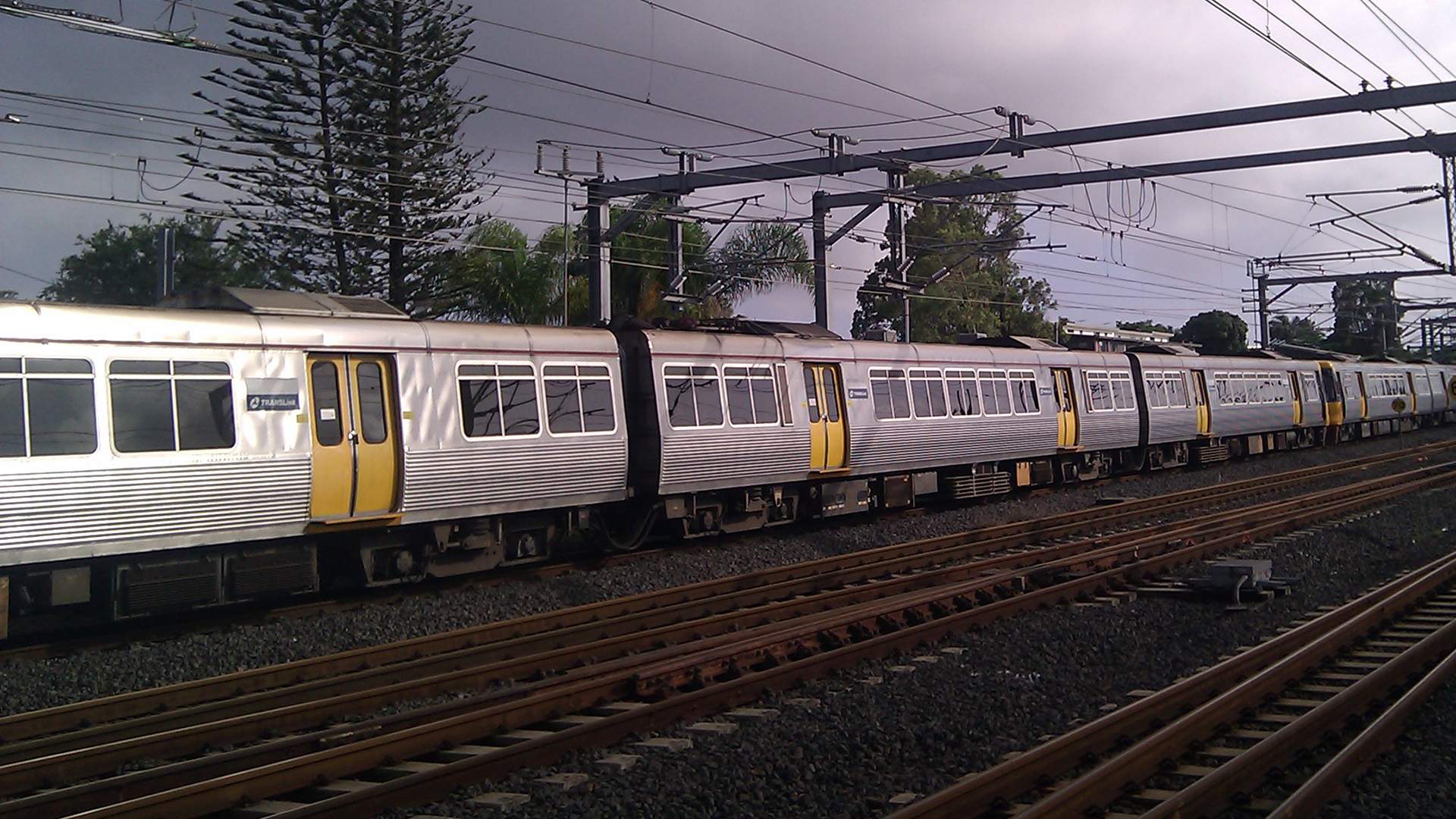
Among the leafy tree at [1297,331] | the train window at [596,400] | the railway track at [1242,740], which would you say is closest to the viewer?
the railway track at [1242,740]

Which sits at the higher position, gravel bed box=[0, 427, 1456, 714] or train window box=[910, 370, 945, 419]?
train window box=[910, 370, 945, 419]

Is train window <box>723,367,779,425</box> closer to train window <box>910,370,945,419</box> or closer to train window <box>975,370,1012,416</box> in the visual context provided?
train window <box>910,370,945,419</box>

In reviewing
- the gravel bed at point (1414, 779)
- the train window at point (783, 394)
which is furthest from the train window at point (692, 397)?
the gravel bed at point (1414, 779)

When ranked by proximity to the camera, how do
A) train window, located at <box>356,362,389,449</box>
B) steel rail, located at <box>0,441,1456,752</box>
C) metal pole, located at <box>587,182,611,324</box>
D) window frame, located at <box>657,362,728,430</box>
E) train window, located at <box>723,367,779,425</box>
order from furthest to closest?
metal pole, located at <box>587,182,611,324</box>
train window, located at <box>723,367,779,425</box>
window frame, located at <box>657,362,728,430</box>
train window, located at <box>356,362,389,449</box>
steel rail, located at <box>0,441,1456,752</box>

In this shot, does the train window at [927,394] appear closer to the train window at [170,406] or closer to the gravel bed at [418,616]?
the gravel bed at [418,616]

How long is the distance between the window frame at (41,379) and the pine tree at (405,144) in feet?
46.5

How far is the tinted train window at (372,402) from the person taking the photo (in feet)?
39.2

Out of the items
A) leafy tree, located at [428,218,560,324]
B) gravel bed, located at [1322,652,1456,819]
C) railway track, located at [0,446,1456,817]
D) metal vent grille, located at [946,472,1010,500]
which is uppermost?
leafy tree, located at [428,218,560,324]

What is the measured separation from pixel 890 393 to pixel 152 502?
1111cm

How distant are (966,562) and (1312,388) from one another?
26.0 m

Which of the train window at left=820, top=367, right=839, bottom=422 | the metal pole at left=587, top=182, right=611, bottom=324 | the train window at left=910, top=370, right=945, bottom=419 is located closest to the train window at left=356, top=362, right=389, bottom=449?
the train window at left=820, top=367, right=839, bottom=422

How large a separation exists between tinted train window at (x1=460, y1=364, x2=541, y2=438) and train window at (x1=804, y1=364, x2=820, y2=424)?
15.8ft

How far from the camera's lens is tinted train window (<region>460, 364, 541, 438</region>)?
42.3ft

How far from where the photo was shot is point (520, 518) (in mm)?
13781
